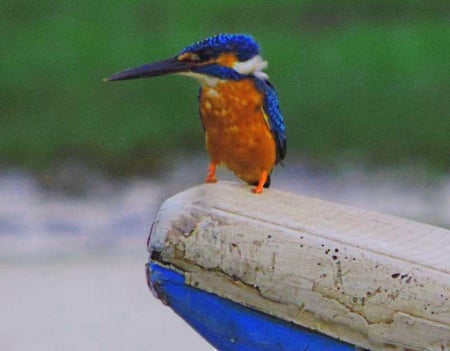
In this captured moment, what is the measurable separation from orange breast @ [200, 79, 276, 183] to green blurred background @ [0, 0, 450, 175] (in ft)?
13.1

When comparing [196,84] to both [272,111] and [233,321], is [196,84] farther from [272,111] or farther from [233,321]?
[233,321]

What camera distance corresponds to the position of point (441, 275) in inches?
55.2

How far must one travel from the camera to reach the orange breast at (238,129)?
213cm

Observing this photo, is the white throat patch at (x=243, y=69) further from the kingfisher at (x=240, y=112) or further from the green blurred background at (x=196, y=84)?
the green blurred background at (x=196, y=84)

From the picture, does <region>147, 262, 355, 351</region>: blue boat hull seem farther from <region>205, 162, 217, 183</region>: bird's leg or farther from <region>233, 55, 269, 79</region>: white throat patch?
<region>233, 55, 269, 79</region>: white throat patch

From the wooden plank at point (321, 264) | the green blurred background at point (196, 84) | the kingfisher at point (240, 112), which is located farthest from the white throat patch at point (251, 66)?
the green blurred background at point (196, 84)

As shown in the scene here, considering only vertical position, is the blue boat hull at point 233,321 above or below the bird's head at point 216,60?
below

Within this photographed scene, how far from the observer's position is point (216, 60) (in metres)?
2.01

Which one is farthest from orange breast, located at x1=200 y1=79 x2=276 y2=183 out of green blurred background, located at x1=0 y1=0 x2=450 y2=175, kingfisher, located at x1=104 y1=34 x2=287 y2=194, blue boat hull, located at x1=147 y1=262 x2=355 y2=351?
green blurred background, located at x1=0 y1=0 x2=450 y2=175

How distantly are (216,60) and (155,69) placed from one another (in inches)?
6.5

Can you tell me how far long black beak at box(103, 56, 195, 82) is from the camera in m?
1.84

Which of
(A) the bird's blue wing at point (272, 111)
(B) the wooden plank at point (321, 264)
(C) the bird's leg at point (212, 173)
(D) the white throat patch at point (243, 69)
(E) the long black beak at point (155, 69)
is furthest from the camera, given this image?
(A) the bird's blue wing at point (272, 111)

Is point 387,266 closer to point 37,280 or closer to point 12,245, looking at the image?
point 37,280

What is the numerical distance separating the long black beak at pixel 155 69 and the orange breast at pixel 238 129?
0.18 m
